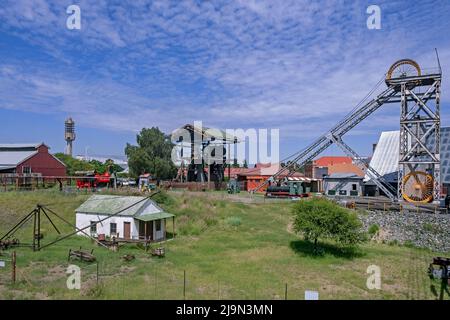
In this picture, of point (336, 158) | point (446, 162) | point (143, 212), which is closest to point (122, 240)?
point (143, 212)

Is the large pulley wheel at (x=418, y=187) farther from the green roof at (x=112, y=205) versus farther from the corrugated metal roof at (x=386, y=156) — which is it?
the green roof at (x=112, y=205)

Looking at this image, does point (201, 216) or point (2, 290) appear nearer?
point (2, 290)

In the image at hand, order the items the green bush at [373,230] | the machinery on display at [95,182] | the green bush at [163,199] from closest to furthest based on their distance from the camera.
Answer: the green bush at [373,230] → the green bush at [163,199] → the machinery on display at [95,182]

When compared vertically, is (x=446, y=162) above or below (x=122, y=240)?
above

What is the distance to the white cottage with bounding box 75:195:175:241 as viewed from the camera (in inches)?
988

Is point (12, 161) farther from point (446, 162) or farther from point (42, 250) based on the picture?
point (446, 162)

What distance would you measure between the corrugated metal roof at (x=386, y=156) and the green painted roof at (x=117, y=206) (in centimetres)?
3248

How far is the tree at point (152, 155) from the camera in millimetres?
55438

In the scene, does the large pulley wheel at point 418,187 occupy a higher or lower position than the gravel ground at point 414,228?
higher

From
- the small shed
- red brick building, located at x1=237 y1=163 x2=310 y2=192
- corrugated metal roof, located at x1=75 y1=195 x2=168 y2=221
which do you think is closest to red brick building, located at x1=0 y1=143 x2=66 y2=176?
corrugated metal roof, located at x1=75 y1=195 x2=168 y2=221

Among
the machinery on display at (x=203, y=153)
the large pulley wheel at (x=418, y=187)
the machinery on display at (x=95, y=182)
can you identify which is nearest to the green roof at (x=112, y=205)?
the machinery on display at (x=95, y=182)

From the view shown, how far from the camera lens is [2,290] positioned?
573 inches

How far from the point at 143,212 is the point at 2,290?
11.7 metres

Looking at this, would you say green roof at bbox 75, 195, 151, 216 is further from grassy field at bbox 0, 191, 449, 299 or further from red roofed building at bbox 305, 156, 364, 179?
red roofed building at bbox 305, 156, 364, 179
